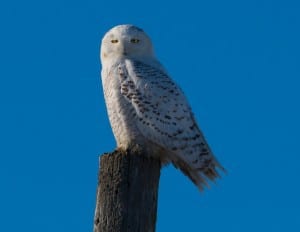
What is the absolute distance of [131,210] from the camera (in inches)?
162

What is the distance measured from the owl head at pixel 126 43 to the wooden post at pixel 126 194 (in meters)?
2.48

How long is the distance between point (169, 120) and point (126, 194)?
2240 millimetres

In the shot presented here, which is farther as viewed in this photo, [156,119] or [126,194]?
[156,119]

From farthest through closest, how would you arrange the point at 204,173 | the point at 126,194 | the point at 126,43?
1. the point at 126,43
2. the point at 204,173
3. the point at 126,194

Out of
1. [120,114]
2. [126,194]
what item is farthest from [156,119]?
[126,194]

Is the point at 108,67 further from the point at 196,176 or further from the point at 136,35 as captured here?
the point at 196,176

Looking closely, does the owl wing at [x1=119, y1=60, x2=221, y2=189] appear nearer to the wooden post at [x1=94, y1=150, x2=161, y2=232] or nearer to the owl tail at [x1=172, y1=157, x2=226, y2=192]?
the owl tail at [x1=172, y1=157, x2=226, y2=192]

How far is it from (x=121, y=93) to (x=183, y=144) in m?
0.73

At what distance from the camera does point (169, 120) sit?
6.36 meters

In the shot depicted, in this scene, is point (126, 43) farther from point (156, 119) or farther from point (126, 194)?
point (126, 194)

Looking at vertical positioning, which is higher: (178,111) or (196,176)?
(178,111)

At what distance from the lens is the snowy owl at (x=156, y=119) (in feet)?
20.3

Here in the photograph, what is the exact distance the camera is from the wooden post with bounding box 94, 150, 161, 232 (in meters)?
4.08

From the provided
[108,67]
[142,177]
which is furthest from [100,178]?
[108,67]
